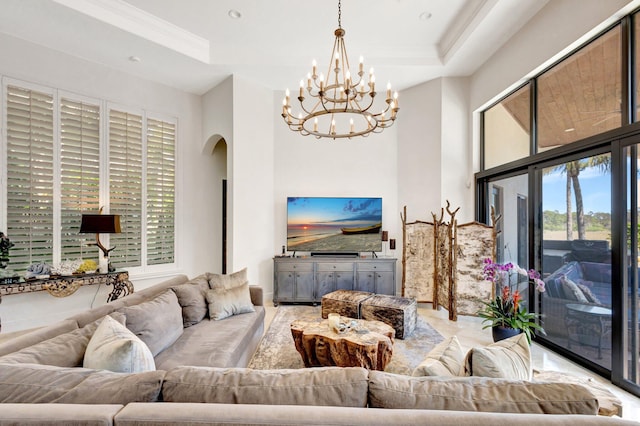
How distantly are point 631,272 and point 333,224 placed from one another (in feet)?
12.0

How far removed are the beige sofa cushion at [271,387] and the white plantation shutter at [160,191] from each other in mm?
4228

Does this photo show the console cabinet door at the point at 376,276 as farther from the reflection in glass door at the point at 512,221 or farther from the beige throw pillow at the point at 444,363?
the beige throw pillow at the point at 444,363

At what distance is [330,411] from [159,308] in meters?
1.88

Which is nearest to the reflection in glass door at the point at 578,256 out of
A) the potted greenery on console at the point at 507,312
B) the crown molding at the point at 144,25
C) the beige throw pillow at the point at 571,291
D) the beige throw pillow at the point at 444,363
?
the beige throw pillow at the point at 571,291

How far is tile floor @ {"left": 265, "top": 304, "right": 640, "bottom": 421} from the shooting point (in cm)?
235

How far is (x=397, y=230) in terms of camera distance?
548 centimetres

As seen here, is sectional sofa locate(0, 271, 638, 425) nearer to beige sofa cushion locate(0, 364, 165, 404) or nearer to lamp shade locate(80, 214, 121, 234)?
beige sofa cushion locate(0, 364, 165, 404)

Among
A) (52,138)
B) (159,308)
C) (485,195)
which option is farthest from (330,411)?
(52,138)

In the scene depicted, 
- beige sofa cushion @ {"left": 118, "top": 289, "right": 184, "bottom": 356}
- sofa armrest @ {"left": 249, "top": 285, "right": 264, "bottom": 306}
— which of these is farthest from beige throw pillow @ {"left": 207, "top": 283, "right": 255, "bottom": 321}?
beige sofa cushion @ {"left": 118, "top": 289, "right": 184, "bottom": 356}

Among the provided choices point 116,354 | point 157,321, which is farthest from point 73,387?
point 157,321

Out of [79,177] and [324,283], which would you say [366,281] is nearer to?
[324,283]

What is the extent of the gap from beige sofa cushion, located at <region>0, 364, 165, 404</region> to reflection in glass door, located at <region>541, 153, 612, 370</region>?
11.7 feet

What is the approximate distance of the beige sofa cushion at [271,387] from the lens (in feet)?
3.73

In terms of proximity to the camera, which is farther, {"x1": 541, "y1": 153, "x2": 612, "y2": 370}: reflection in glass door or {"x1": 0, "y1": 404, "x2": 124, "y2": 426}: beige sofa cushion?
{"x1": 541, "y1": 153, "x2": 612, "y2": 370}: reflection in glass door
